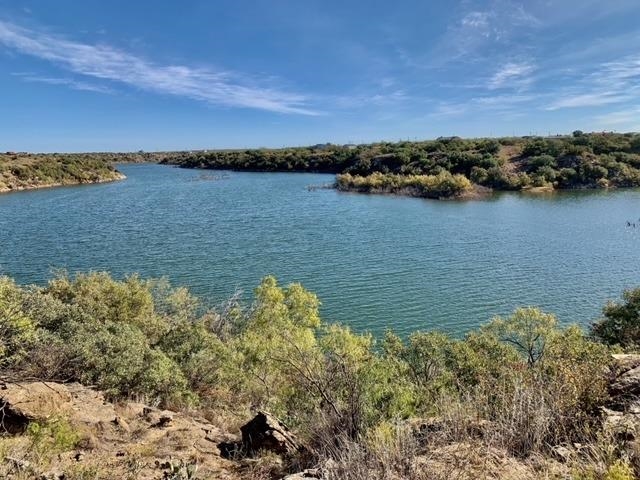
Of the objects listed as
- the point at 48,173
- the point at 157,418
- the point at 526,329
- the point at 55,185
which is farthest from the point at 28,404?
the point at 48,173

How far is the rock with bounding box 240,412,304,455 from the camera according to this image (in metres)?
8.00

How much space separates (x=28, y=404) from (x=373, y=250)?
3228 centimetres

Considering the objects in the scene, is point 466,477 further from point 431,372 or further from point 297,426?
point 431,372

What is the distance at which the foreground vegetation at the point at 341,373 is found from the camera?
6004 mm

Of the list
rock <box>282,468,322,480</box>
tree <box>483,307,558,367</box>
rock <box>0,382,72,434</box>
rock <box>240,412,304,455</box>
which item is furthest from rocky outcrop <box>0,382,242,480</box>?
tree <box>483,307,558,367</box>

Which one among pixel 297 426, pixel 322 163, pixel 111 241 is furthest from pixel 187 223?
pixel 322 163

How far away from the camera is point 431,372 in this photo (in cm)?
1427

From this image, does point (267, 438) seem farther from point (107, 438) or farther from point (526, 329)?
point (526, 329)

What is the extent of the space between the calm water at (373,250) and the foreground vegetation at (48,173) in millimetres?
35383

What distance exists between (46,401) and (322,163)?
134 meters

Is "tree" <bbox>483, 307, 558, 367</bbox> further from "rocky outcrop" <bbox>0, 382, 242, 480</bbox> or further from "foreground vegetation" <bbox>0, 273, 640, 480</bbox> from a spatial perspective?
"rocky outcrop" <bbox>0, 382, 242, 480</bbox>

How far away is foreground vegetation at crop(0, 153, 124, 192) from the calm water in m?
35.4

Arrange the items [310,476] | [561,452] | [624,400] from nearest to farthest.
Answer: [561,452]
[310,476]
[624,400]

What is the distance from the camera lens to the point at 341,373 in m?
9.12
